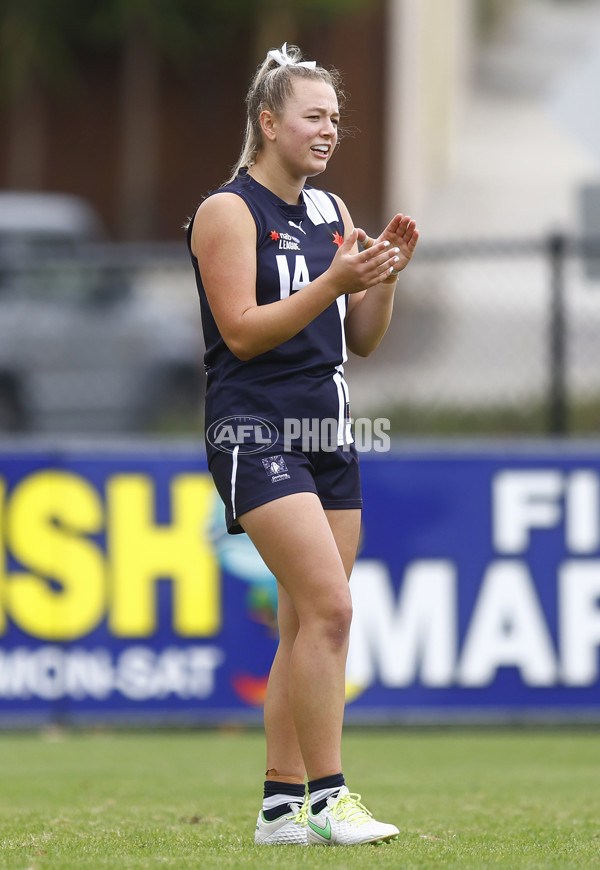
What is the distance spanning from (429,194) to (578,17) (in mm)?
28853

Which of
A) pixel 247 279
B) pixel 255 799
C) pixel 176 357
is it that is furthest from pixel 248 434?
pixel 176 357

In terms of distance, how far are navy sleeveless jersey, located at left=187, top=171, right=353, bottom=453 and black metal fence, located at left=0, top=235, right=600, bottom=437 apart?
16.4 ft

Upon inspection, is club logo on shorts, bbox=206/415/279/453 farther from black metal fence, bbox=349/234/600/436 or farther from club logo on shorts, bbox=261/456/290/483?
black metal fence, bbox=349/234/600/436

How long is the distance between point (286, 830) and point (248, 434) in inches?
43.1

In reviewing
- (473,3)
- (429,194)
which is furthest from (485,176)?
(473,3)

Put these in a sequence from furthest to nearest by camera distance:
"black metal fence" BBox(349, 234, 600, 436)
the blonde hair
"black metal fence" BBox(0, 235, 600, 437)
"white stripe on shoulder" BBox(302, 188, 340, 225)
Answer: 1. "black metal fence" BBox(0, 235, 600, 437)
2. "black metal fence" BBox(349, 234, 600, 436)
3. "white stripe on shoulder" BBox(302, 188, 340, 225)
4. the blonde hair

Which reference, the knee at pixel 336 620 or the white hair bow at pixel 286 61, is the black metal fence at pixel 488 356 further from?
the knee at pixel 336 620

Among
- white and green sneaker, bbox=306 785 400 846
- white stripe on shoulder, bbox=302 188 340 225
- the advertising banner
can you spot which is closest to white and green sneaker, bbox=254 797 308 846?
white and green sneaker, bbox=306 785 400 846

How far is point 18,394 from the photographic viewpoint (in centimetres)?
1105

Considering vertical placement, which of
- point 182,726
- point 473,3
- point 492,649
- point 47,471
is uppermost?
point 473,3

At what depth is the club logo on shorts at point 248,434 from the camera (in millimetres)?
3758

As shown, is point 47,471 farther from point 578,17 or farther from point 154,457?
point 578,17

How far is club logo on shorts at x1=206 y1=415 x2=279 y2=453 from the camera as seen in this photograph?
3758 millimetres

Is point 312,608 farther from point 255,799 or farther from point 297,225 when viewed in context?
point 255,799
